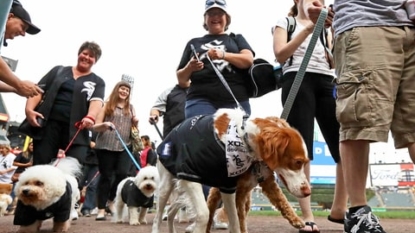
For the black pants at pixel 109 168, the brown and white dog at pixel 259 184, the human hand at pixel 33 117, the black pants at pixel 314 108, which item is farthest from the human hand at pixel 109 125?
the brown and white dog at pixel 259 184

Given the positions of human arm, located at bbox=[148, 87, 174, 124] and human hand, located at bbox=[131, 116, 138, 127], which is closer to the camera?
human arm, located at bbox=[148, 87, 174, 124]

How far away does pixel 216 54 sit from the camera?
13.1ft

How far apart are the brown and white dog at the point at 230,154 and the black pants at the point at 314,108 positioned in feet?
3.62

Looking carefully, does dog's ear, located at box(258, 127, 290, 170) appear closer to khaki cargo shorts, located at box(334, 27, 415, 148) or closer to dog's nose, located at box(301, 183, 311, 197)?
dog's nose, located at box(301, 183, 311, 197)

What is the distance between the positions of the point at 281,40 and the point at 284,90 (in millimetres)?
443

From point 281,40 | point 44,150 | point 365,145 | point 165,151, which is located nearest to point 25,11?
point 44,150

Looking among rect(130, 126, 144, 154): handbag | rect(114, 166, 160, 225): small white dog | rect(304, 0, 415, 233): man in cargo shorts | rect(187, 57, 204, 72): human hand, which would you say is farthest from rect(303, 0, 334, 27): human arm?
rect(130, 126, 144, 154): handbag

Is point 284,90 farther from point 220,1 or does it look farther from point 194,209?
point 194,209

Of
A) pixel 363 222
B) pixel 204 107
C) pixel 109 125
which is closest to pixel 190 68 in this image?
pixel 204 107

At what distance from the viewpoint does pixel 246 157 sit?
8.98 ft

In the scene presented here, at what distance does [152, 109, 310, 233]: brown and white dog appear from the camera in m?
2.67

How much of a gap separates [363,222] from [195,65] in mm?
2125

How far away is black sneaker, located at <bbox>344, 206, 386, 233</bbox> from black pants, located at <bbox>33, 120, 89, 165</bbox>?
126 inches

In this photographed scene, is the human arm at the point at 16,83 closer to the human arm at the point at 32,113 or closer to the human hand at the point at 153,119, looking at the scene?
the human arm at the point at 32,113
